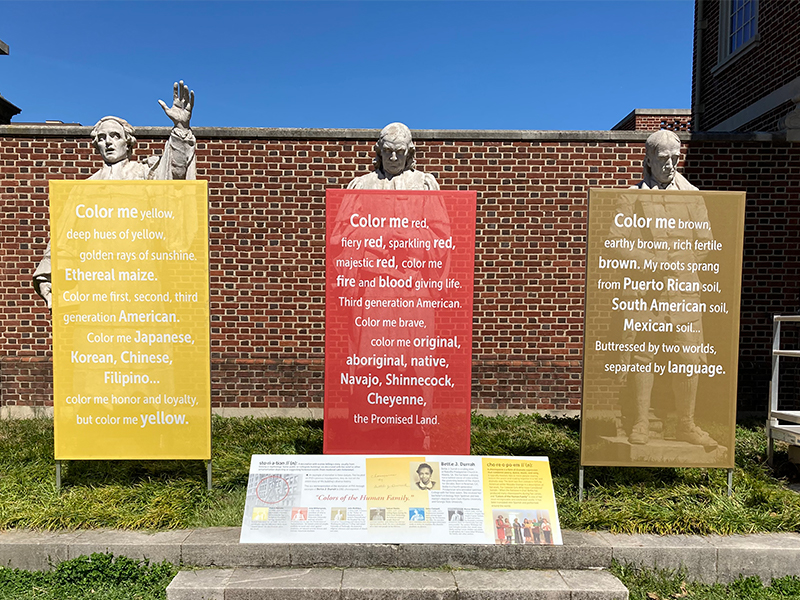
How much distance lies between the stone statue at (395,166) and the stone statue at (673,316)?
4.90 feet

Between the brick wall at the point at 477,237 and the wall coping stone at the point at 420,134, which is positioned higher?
the wall coping stone at the point at 420,134

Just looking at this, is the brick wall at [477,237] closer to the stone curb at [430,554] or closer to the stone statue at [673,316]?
the stone statue at [673,316]

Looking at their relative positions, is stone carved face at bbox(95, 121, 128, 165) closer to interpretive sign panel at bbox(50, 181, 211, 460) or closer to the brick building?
interpretive sign panel at bbox(50, 181, 211, 460)

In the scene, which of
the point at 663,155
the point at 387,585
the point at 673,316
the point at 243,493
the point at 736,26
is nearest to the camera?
the point at 387,585

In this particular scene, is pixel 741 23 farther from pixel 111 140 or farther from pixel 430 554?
pixel 430 554

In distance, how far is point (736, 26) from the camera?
927cm

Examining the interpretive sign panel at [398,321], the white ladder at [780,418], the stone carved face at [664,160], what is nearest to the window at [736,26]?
the white ladder at [780,418]

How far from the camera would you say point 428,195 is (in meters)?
3.75

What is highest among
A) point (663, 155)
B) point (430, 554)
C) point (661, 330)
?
point (663, 155)

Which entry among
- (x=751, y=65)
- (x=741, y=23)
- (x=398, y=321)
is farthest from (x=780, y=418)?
(x=741, y=23)

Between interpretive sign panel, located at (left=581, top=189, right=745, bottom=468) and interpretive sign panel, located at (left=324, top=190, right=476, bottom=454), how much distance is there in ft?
2.96

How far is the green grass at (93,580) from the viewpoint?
3.03 metres

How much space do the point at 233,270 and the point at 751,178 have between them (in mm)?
6281

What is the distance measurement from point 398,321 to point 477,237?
2959 mm
